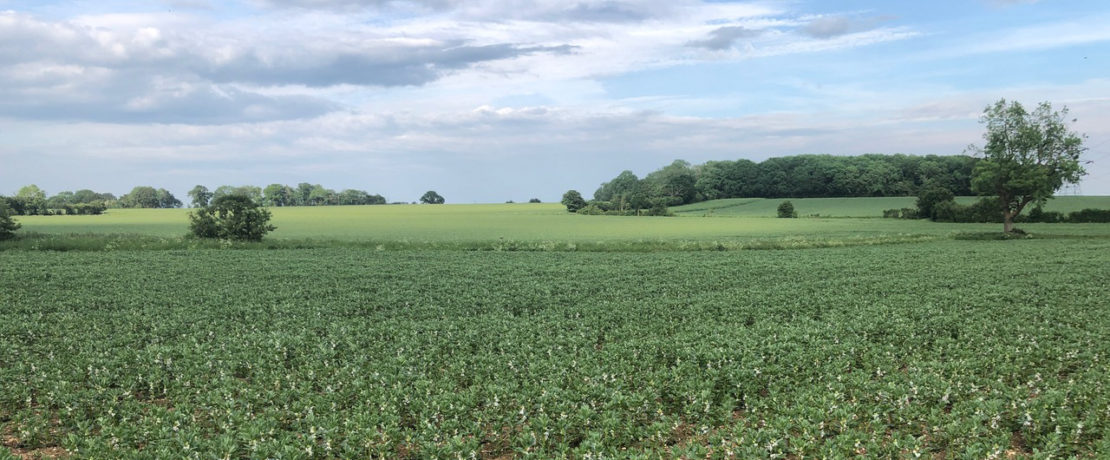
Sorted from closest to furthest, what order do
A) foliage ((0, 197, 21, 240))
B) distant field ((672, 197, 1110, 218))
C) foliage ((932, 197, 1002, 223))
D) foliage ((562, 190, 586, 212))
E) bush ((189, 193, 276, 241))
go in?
foliage ((0, 197, 21, 240)) < bush ((189, 193, 276, 241)) < foliage ((932, 197, 1002, 223)) < distant field ((672, 197, 1110, 218)) < foliage ((562, 190, 586, 212))

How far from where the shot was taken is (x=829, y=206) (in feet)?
357

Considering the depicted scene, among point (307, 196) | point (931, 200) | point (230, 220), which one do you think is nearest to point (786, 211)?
point (931, 200)

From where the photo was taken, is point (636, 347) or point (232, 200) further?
point (232, 200)

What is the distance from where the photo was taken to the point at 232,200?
47000mm

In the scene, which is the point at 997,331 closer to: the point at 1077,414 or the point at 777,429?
the point at 1077,414

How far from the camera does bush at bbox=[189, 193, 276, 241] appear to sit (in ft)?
153

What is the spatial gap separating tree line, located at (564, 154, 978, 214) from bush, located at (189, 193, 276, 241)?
75389 mm

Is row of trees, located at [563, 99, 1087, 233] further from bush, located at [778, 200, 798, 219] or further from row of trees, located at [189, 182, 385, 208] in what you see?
row of trees, located at [189, 182, 385, 208]

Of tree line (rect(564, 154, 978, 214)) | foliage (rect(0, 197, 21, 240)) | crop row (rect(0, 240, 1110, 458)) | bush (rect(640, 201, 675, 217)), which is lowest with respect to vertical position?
crop row (rect(0, 240, 1110, 458))

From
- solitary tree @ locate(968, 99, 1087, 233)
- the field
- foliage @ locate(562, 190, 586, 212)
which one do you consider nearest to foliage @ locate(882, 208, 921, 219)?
solitary tree @ locate(968, 99, 1087, 233)

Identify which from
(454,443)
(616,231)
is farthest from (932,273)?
(616,231)

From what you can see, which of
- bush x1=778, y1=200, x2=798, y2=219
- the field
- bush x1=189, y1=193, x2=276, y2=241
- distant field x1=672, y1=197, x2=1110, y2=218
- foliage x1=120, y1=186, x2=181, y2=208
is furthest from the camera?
foliage x1=120, y1=186, x2=181, y2=208

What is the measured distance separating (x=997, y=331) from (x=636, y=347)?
933 centimetres

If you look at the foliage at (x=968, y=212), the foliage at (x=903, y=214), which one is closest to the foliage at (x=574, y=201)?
the foliage at (x=903, y=214)
